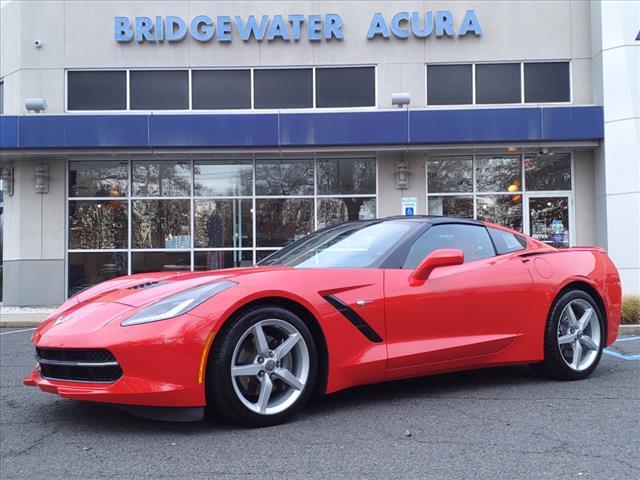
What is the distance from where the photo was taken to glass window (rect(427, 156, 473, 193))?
13969 millimetres

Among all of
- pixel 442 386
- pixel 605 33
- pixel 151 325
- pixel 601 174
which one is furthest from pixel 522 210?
pixel 151 325

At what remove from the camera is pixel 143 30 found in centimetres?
1378

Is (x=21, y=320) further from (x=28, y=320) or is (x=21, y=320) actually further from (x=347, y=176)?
(x=347, y=176)

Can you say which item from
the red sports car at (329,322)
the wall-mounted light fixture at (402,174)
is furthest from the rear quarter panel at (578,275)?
the wall-mounted light fixture at (402,174)

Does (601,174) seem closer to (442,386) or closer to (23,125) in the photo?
(442,386)

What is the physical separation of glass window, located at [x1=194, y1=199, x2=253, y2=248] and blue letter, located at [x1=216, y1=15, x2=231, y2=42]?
3640mm

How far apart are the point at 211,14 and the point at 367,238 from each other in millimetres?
10899

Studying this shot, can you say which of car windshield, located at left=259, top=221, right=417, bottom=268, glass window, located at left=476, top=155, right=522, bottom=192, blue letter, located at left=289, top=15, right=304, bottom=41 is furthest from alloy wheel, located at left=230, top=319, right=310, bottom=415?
blue letter, located at left=289, top=15, right=304, bottom=41

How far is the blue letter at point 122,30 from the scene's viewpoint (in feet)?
45.1

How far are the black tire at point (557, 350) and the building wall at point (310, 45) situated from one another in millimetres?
9296

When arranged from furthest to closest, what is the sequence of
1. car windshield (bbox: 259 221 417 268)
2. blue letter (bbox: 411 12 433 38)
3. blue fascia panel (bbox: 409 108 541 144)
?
blue letter (bbox: 411 12 433 38) → blue fascia panel (bbox: 409 108 541 144) → car windshield (bbox: 259 221 417 268)

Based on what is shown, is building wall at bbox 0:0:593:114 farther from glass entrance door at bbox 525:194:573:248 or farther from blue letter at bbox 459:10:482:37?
glass entrance door at bbox 525:194:573:248

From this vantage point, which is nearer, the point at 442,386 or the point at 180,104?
the point at 442,386

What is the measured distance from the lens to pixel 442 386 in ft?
16.0
